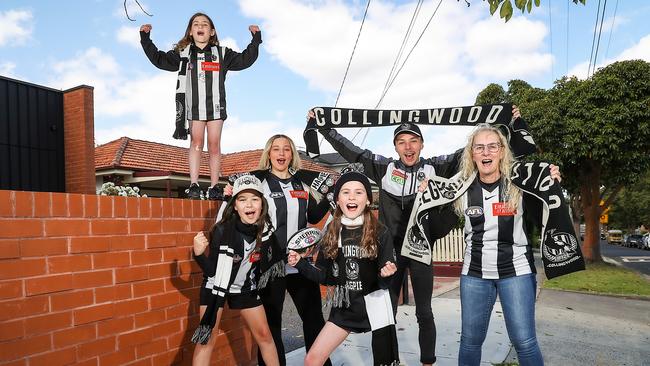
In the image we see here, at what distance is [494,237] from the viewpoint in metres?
3.02

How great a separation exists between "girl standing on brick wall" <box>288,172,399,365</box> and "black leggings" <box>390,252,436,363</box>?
1.82 ft

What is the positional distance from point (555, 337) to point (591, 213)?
498 inches

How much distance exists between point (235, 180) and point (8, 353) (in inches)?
66.5

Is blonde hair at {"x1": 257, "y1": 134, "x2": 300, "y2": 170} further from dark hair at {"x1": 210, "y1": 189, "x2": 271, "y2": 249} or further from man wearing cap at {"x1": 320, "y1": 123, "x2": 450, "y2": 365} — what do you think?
man wearing cap at {"x1": 320, "y1": 123, "x2": 450, "y2": 365}

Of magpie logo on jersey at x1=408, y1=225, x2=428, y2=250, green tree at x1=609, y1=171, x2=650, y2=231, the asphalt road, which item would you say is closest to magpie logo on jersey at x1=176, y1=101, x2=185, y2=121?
magpie logo on jersey at x1=408, y1=225, x2=428, y2=250

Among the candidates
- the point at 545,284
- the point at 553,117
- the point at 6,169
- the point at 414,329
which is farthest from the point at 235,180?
the point at 553,117

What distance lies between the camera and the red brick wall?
2.50 meters

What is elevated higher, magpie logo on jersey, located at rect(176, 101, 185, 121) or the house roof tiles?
the house roof tiles

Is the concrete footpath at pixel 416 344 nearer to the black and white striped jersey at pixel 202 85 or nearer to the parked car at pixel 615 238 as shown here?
the black and white striped jersey at pixel 202 85

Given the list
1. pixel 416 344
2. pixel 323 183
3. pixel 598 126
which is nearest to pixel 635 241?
pixel 598 126

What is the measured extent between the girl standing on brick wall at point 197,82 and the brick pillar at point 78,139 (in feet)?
23.7

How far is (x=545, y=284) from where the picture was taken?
12180 millimetres

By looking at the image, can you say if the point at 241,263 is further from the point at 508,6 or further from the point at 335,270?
the point at 508,6

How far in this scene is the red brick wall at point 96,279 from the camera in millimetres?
2504
